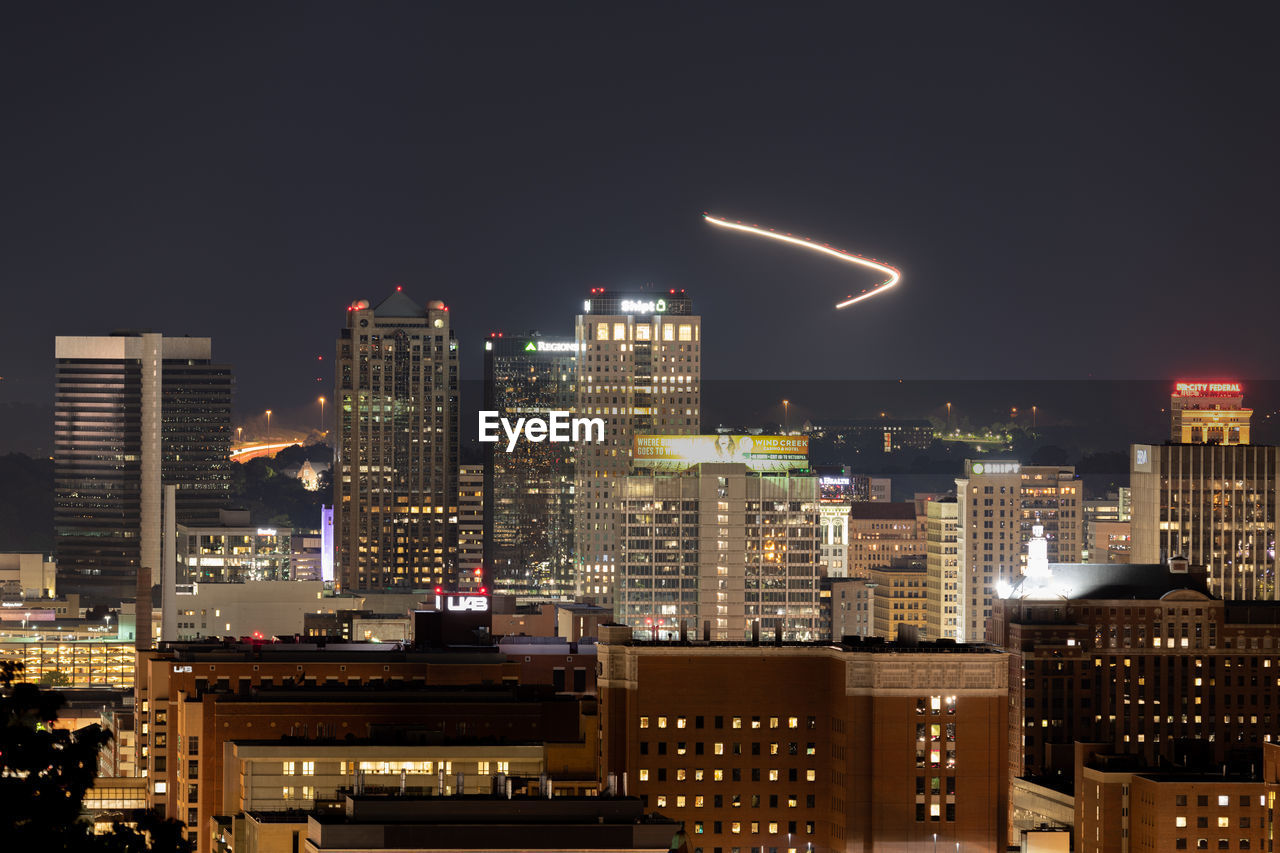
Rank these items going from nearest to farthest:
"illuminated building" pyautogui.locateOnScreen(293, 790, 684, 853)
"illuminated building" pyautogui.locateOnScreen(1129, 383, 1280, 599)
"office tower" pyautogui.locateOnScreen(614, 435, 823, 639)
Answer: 1. "illuminated building" pyautogui.locateOnScreen(293, 790, 684, 853)
2. "illuminated building" pyautogui.locateOnScreen(1129, 383, 1280, 599)
3. "office tower" pyautogui.locateOnScreen(614, 435, 823, 639)

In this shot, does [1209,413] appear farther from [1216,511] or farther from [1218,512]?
[1218,512]

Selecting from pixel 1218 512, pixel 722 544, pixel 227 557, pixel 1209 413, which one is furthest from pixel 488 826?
pixel 227 557

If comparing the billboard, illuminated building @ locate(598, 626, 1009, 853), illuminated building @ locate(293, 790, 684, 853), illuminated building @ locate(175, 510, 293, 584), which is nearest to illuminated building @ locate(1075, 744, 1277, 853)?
illuminated building @ locate(598, 626, 1009, 853)

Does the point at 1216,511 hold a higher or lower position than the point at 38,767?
higher

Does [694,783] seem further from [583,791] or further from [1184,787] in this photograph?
[1184,787]

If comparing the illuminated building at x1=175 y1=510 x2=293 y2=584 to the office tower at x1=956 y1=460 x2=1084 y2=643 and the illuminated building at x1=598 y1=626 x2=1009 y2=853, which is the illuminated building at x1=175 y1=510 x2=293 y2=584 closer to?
the office tower at x1=956 y1=460 x2=1084 y2=643

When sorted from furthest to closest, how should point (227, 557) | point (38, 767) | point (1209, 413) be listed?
point (227, 557), point (1209, 413), point (38, 767)

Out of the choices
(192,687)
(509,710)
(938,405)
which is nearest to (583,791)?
(509,710)
